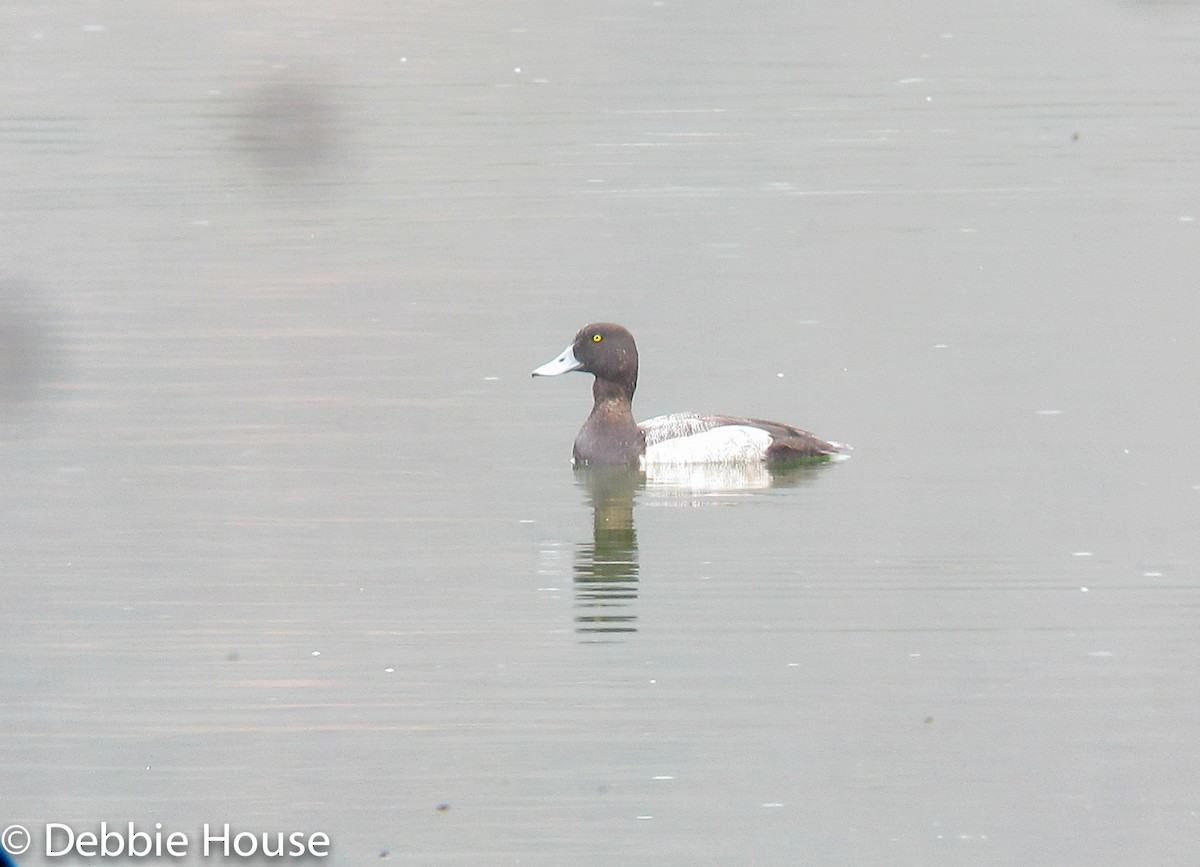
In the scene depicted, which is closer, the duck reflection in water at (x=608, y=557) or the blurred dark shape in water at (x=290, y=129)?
the duck reflection in water at (x=608, y=557)

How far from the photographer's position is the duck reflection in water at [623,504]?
8495mm

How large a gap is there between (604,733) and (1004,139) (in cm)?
1287

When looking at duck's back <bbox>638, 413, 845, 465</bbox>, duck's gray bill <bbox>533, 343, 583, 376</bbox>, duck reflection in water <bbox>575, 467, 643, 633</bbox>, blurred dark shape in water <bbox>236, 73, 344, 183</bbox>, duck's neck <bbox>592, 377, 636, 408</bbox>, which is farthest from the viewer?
blurred dark shape in water <bbox>236, 73, 344, 183</bbox>

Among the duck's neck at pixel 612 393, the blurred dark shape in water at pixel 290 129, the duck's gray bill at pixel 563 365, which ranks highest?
the duck's gray bill at pixel 563 365

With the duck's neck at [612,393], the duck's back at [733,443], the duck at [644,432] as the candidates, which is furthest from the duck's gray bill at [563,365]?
the duck's back at [733,443]

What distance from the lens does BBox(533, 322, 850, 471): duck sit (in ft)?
36.9

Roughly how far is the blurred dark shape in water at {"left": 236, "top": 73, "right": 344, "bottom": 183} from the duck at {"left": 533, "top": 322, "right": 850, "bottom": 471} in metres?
7.69

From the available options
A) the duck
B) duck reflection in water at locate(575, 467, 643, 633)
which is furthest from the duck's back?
duck reflection in water at locate(575, 467, 643, 633)

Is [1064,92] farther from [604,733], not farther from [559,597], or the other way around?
[604,733]

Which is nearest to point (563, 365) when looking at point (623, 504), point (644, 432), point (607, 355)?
point (607, 355)

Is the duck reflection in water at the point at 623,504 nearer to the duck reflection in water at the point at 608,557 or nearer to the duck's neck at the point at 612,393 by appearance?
the duck reflection in water at the point at 608,557

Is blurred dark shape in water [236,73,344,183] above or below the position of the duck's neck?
below

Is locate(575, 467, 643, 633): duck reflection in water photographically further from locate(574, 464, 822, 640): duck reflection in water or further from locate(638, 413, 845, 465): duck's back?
locate(638, 413, 845, 465): duck's back

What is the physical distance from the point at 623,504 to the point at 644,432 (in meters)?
1.11
